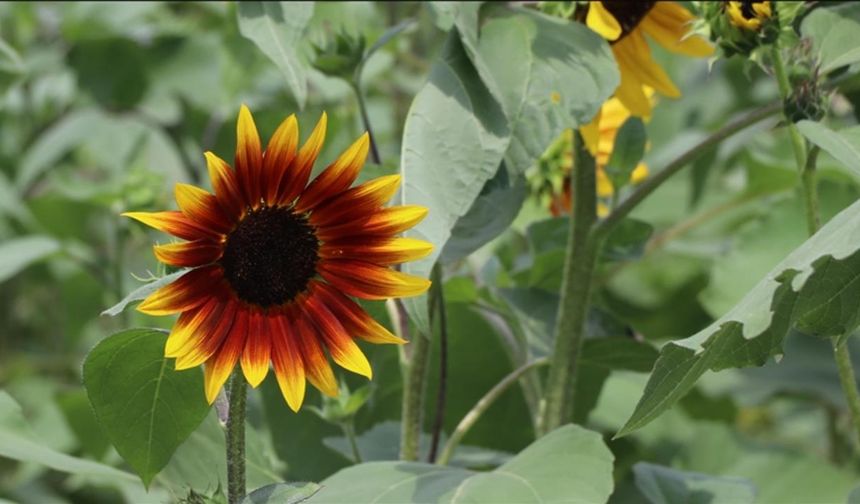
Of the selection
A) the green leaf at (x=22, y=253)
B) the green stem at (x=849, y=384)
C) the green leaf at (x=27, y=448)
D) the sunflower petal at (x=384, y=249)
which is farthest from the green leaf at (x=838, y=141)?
the green leaf at (x=22, y=253)

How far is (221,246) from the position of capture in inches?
29.3

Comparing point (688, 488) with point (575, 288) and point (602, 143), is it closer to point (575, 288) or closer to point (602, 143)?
point (575, 288)

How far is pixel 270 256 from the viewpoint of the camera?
0.76 metres

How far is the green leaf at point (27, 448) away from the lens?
0.89m

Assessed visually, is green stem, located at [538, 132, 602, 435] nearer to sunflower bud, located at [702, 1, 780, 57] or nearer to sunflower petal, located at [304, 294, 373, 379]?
sunflower bud, located at [702, 1, 780, 57]

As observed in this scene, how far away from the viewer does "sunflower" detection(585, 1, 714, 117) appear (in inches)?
Answer: 40.4

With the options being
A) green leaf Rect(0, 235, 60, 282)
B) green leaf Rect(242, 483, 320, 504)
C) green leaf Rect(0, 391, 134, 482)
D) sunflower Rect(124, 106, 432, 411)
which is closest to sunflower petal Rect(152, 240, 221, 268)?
sunflower Rect(124, 106, 432, 411)

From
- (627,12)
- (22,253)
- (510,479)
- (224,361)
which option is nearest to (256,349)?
(224,361)

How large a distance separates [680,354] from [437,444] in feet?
1.02

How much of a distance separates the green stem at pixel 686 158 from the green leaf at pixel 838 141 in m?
0.08

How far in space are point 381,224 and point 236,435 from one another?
126 millimetres

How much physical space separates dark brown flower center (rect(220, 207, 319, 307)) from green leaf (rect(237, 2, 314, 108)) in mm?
193

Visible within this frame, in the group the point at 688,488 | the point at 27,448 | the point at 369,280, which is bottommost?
the point at 688,488

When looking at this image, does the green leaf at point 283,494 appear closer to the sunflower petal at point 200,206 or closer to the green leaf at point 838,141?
the sunflower petal at point 200,206
